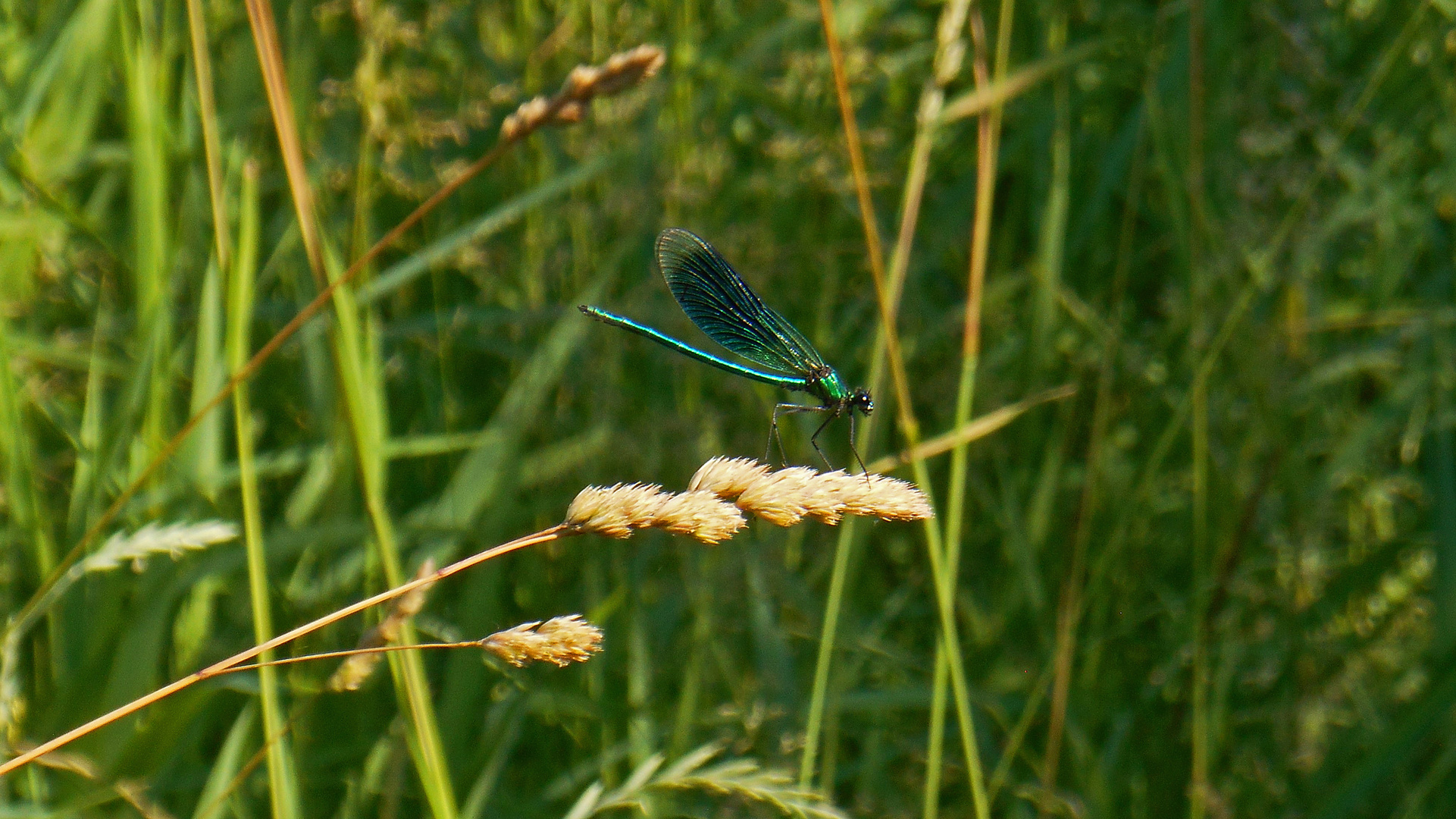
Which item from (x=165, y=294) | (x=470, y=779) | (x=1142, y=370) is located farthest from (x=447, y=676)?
(x=1142, y=370)

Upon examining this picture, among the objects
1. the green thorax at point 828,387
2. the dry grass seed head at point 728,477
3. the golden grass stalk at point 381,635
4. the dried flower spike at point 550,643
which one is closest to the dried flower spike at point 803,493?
the dry grass seed head at point 728,477

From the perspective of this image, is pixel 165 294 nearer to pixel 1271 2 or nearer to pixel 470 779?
pixel 470 779

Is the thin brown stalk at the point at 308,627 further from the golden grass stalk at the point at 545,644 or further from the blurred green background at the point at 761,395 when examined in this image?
the blurred green background at the point at 761,395

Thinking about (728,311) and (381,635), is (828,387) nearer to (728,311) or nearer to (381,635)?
(728,311)

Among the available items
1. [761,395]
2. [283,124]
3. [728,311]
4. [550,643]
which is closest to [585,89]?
[283,124]

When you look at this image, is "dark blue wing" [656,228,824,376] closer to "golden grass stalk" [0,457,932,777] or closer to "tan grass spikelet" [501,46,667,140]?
"tan grass spikelet" [501,46,667,140]

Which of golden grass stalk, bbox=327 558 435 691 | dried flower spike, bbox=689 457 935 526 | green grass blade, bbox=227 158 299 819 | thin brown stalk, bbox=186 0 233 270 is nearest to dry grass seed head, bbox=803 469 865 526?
dried flower spike, bbox=689 457 935 526

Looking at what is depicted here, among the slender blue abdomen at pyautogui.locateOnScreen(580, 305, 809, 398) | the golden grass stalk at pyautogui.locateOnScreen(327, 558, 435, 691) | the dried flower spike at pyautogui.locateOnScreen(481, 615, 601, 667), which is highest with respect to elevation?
the slender blue abdomen at pyautogui.locateOnScreen(580, 305, 809, 398)
